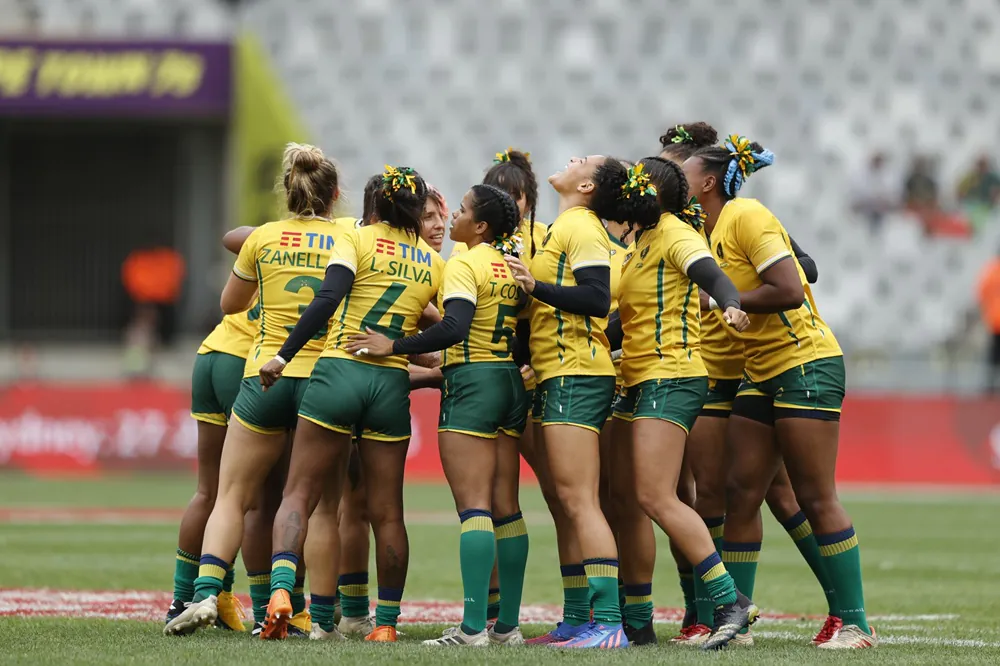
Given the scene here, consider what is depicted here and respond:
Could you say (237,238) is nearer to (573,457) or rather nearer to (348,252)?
(348,252)

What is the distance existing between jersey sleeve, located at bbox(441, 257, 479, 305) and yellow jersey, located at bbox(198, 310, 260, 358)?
4.18 ft

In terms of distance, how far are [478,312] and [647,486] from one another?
1149mm

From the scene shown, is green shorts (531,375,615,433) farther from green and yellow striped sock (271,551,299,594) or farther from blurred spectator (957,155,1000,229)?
blurred spectator (957,155,1000,229)

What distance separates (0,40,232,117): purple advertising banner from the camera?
24.1 metres

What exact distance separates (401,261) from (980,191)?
19863 mm

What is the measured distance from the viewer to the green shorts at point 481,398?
7.19 m

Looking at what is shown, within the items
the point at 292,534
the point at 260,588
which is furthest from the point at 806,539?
the point at 260,588

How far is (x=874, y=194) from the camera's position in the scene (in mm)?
25516

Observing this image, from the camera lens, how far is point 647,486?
7.12m

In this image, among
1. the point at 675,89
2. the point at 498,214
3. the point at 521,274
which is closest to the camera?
the point at 521,274

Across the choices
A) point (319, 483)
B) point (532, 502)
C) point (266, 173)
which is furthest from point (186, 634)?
point (266, 173)

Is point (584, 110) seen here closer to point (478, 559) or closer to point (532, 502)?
point (532, 502)

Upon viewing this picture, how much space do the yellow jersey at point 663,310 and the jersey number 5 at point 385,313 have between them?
111cm

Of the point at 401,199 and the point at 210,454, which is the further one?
the point at 210,454
